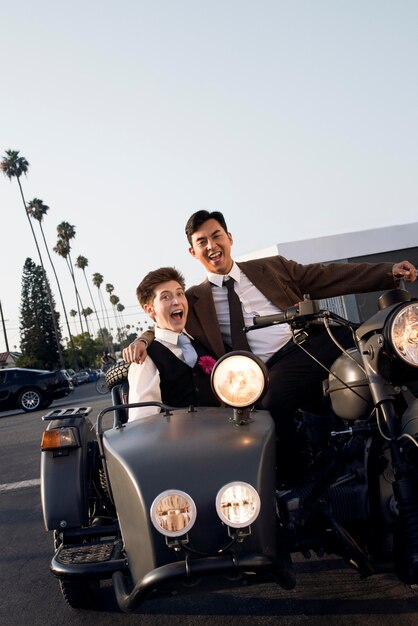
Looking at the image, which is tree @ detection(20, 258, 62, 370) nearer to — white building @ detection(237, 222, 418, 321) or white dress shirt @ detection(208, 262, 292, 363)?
white building @ detection(237, 222, 418, 321)

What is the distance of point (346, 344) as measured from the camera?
3.63 metres

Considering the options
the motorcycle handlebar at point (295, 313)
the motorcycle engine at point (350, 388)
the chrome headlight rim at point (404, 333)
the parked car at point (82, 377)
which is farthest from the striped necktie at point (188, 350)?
the parked car at point (82, 377)

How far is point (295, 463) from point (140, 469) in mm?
1149

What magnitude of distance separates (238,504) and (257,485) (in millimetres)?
99

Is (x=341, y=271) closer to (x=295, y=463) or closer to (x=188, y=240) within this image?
(x=188, y=240)

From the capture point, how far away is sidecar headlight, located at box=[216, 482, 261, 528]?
242cm

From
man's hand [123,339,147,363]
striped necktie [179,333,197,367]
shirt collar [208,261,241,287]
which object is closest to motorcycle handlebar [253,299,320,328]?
man's hand [123,339,147,363]


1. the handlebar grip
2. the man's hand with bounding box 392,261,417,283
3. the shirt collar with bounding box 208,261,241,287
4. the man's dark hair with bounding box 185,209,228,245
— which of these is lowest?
the handlebar grip

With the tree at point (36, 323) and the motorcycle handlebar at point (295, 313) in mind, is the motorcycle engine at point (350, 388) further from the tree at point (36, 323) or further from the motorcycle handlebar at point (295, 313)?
the tree at point (36, 323)

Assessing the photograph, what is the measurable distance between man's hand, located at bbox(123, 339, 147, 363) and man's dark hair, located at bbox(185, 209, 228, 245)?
3.55 feet

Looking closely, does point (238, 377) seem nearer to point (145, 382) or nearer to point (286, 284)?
point (145, 382)

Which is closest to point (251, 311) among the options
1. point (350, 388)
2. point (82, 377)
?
point (350, 388)

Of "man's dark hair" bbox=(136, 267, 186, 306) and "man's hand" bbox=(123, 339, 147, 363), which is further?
"man's dark hair" bbox=(136, 267, 186, 306)

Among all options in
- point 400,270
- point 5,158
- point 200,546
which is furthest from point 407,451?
point 5,158
